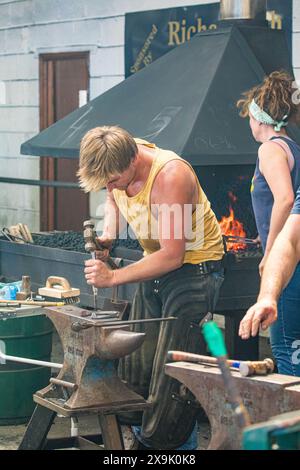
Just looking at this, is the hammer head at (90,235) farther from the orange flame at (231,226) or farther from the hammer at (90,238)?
the orange flame at (231,226)

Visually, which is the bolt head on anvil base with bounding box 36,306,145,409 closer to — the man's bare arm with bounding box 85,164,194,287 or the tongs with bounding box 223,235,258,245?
the man's bare arm with bounding box 85,164,194,287

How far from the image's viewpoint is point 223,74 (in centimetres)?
666

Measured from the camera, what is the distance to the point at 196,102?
6.52m

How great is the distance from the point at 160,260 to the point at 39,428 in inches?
35.4

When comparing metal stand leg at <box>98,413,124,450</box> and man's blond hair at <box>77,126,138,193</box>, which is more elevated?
man's blond hair at <box>77,126,138,193</box>

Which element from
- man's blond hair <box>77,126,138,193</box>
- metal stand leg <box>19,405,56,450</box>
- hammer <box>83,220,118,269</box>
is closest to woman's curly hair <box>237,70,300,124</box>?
man's blond hair <box>77,126,138,193</box>

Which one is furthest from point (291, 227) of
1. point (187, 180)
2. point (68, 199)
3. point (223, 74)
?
point (68, 199)

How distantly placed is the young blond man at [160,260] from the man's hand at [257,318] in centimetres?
112

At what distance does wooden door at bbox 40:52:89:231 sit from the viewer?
9773 mm

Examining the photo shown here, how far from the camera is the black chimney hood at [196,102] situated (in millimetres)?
6285

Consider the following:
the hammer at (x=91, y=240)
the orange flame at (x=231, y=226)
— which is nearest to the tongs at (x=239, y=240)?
the orange flame at (x=231, y=226)

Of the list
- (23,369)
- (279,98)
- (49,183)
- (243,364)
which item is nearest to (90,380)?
(243,364)

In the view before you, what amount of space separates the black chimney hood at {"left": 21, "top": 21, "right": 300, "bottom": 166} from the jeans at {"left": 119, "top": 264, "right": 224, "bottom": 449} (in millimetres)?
1589

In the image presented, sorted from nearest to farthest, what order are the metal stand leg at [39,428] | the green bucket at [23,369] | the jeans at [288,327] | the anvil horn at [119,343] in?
the anvil horn at [119,343], the jeans at [288,327], the metal stand leg at [39,428], the green bucket at [23,369]
